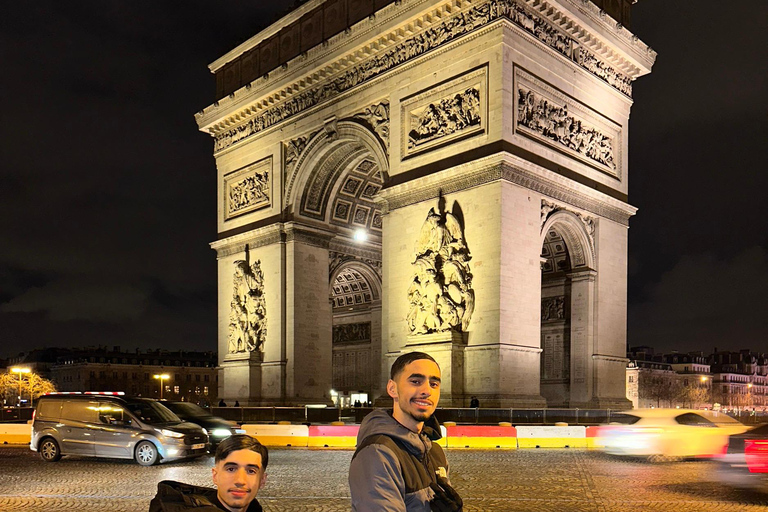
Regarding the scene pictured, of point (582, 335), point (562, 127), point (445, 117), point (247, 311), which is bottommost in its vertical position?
point (582, 335)

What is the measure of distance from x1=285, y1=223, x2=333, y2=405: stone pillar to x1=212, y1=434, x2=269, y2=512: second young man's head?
92.0 feet

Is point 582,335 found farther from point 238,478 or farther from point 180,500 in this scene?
point 180,500

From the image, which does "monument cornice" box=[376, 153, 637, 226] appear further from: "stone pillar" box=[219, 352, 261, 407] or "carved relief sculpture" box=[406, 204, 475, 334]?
"stone pillar" box=[219, 352, 261, 407]

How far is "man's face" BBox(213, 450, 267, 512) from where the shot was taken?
11.2 ft

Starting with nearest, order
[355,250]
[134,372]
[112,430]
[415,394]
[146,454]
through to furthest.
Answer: [415,394], [146,454], [112,430], [355,250], [134,372]

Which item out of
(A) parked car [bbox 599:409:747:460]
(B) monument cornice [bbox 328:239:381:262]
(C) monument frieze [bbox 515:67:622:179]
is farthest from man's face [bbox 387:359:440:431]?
(B) monument cornice [bbox 328:239:381:262]

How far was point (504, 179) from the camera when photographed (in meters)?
24.0

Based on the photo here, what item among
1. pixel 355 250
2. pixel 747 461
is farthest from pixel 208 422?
pixel 355 250

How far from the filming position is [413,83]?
1073 inches

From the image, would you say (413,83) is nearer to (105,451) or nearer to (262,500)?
(105,451)

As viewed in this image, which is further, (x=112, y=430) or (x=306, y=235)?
(x=306, y=235)

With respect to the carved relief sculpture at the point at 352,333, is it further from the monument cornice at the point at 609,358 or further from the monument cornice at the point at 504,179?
the monument cornice at the point at 609,358

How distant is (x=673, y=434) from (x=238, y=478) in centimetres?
1348

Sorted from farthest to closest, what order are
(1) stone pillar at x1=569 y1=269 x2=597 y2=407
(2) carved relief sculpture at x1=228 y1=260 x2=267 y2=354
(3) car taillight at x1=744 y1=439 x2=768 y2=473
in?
(2) carved relief sculpture at x1=228 y1=260 x2=267 y2=354
(1) stone pillar at x1=569 y1=269 x2=597 y2=407
(3) car taillight at x1=744 y1=439 x2=768 y2=473
